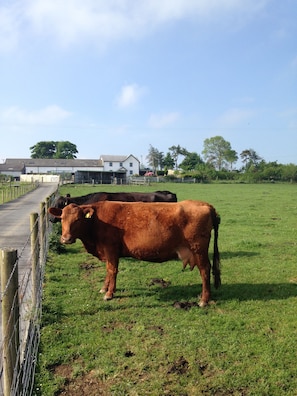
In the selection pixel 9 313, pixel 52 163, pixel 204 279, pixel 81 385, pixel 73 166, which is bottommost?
pixel 81 385

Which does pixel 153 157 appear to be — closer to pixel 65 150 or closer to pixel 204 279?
pixel 65 150

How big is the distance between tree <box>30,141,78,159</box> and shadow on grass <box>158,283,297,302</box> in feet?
432

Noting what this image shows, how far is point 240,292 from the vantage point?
22.3ft

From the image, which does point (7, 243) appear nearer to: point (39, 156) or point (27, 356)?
point (27, 356)

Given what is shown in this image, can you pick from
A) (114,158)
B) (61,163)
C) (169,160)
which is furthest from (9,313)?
(169,160)

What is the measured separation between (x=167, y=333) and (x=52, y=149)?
452ft

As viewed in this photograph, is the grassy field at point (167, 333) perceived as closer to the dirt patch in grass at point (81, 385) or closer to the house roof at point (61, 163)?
the dirt patch in grass at point (81, 385)

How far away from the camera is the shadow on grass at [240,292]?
6551 millimetres

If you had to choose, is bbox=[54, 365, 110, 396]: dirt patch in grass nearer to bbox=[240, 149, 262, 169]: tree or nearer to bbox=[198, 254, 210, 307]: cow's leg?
bbox=[198, 254, 210, 307]: cow's leg

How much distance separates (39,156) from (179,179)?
230 feet

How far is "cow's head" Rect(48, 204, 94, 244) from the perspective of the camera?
6.55 m

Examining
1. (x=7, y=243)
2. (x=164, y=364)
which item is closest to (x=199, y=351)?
(x=164, y=364)

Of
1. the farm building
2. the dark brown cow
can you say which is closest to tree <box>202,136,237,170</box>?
the farm building

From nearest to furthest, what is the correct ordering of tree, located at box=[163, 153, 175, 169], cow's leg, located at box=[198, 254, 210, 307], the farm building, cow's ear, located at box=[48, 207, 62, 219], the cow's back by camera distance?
cow's leg, located at box=[198, 254, 210, 307] < the cow's back < cow's ear, located at box=[48, 207, 62, 219] < the farm building < tree, located at box=[163, 153, 175, 169]
